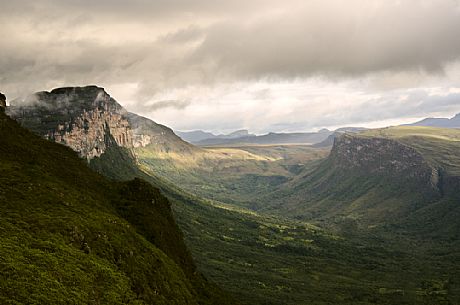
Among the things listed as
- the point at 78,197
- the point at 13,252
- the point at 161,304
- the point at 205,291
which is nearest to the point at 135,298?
the point at 161,304

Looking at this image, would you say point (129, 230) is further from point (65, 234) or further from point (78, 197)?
point (65, 234)

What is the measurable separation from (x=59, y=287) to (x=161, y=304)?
3510 centimetres

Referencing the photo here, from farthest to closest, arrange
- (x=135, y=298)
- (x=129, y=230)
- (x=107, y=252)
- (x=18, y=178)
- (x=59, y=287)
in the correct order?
(x=129, y=230) < (x=18, y=178) < (x=107, y=252) < (x=135, y=298) < (x=59, y=287)

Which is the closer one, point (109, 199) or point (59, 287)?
point (59, 287)

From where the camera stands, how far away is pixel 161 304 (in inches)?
4065

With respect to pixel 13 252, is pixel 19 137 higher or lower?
higher

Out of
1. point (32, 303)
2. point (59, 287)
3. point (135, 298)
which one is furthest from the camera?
point (135, 298)

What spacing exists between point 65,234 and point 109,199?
53.2m

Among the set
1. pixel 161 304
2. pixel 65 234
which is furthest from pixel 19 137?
pixel 161 304

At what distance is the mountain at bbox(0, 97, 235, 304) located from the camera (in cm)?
7481

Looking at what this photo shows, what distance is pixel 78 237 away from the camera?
313ft

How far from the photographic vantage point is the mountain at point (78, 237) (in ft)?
245

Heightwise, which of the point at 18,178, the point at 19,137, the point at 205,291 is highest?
the point at 19,137

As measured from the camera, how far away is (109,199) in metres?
146
